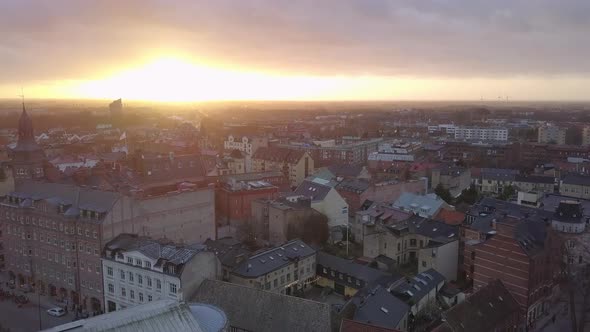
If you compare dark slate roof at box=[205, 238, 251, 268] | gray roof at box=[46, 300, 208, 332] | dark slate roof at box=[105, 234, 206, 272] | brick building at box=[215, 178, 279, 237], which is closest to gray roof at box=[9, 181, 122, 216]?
dark slate roof at box=[105, 234, 206, 272]

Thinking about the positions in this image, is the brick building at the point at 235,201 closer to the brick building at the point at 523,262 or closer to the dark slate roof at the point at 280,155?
the dark slate roof at the point at 280,155

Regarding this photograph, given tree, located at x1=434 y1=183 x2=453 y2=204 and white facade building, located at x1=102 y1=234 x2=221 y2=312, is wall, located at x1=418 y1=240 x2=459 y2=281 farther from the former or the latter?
tree, located at x1=434 y1=183 x2=453 y2=204

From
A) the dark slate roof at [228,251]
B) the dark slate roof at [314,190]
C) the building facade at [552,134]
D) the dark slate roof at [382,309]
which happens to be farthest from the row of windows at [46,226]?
the building facade at [552,134]

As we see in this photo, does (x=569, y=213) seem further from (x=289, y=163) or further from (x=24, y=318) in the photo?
(x=289, y=163)

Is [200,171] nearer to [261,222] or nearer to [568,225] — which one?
[261,222]

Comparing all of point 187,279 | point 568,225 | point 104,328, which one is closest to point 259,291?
point 187,279

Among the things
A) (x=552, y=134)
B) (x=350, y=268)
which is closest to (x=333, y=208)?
(x=350, y=268)
